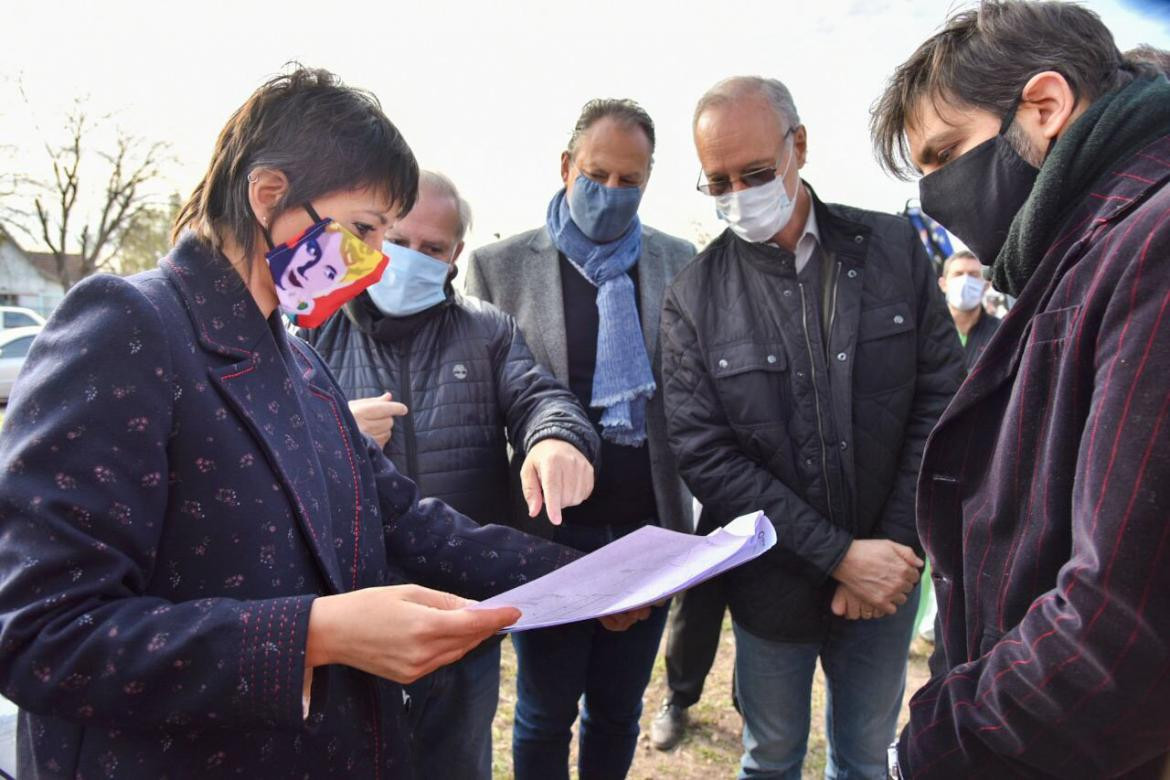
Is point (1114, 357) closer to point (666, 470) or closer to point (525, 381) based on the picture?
point (525, 381)

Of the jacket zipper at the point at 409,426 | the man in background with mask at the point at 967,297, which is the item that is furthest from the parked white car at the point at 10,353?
the man in background with mask at the point at 967,297

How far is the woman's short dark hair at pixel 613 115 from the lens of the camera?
98.1 inches

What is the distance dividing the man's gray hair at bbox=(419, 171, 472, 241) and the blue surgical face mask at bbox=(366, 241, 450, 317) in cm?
17

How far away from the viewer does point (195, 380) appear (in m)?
1.06

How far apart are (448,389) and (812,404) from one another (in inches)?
38.5

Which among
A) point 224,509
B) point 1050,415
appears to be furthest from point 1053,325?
point 224,509

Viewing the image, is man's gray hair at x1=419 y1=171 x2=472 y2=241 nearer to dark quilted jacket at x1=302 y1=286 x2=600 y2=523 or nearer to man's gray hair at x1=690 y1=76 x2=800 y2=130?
dark quilted jacket at x1=302 y1=286 x2=600 y2=523

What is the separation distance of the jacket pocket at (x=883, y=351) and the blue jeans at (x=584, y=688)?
0.87 metres

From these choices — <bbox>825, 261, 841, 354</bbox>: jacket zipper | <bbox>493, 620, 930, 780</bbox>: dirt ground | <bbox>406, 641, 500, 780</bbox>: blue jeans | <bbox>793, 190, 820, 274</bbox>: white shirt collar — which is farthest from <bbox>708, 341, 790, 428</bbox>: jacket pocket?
<bbox>493, 620, 930, 780</bbox>: dirt ground

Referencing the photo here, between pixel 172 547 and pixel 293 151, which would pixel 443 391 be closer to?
pixel 293 151

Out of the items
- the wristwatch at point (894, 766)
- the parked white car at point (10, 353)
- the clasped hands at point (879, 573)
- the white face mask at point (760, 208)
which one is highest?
the white face mask at point (760, 208)

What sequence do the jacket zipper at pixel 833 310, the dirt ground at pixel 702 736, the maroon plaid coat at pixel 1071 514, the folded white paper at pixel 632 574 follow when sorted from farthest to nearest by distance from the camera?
the dirt ground at pixel 702 736, the jacket zipper at pixel 833 310, the folded white paper at pixel 632 574, the maroon plaid coat at pixel 1071 514

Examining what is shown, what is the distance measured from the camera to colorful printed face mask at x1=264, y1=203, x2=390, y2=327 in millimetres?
1250

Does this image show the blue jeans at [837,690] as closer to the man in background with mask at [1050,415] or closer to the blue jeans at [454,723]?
the blue jeans at [454,723]
